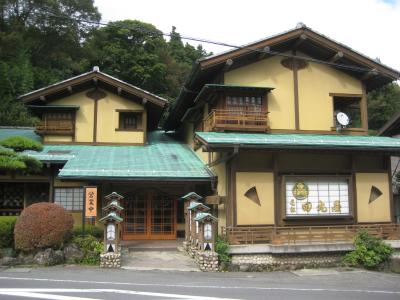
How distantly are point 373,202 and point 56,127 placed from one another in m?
14.6

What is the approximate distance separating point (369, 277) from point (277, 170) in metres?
4.69

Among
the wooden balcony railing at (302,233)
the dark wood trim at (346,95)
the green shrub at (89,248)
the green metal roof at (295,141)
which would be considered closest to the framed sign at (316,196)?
the wooden balcony railing at (302,233)

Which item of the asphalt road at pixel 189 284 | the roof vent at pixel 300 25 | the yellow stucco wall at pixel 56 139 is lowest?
the asphalt road at pixel 189 284

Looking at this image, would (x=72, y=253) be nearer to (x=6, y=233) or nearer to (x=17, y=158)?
(x=6, y=233)

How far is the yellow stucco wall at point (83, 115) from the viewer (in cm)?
2183

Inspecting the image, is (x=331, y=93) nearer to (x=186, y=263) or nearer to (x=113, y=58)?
(x=186, y=263)

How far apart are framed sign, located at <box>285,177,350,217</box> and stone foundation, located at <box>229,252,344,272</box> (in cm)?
159

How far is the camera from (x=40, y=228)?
1377 cm

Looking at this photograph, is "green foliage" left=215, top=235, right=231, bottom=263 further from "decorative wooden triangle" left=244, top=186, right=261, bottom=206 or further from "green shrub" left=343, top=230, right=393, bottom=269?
"green shrub" left=343, top=230, right=393, bottom=269

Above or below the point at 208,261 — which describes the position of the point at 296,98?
above

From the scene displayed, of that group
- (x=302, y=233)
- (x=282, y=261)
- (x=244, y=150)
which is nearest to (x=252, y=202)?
(x=244, y=150)

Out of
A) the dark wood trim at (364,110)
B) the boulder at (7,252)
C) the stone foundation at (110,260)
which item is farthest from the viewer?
the dark wood trim at (364,110)

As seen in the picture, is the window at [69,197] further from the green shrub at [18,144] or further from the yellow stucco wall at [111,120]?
the yellow stucco wall at [111,120]

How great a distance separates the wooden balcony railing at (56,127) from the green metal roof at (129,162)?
2.58 feet
